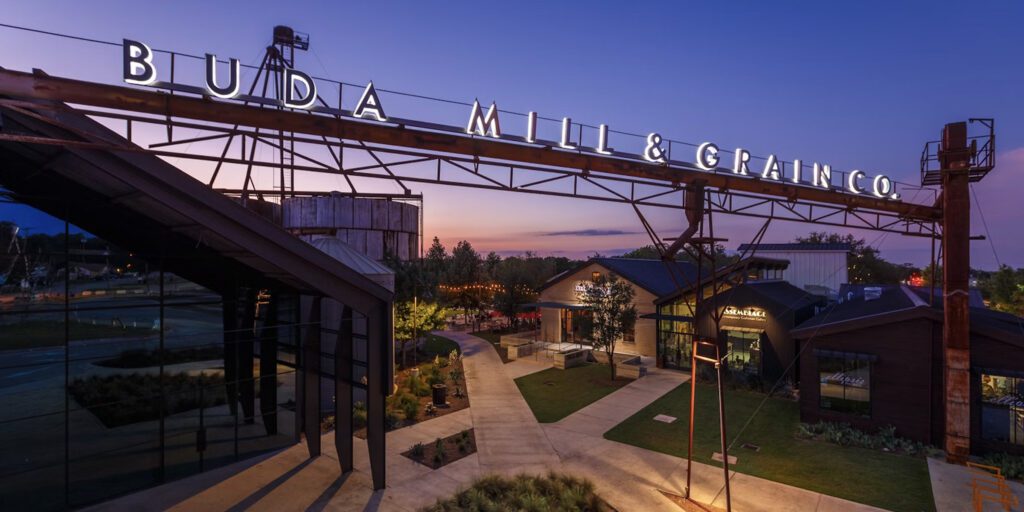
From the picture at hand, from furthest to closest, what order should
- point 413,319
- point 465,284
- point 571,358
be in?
point 465,284 → point 571,358 → point 413,319

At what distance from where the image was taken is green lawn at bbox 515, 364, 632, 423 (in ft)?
77.2

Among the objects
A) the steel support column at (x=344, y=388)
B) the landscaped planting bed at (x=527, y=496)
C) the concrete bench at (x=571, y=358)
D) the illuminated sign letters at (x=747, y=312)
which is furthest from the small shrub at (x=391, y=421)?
the illuminated sign letters at (x=747, y=312)

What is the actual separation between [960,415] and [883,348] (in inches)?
126

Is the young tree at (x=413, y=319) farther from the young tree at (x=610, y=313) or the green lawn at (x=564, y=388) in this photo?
the young tree at (x=610, y=313)

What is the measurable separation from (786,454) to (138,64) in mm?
22644

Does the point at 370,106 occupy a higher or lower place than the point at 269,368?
higher

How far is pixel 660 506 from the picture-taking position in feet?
45.8

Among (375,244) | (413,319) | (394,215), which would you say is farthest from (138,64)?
(413,319)

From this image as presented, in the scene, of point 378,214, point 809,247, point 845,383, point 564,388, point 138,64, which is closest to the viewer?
point 138,64

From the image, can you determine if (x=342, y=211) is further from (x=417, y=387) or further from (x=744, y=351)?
(x=744, y=351)

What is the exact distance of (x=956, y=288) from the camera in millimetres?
17922

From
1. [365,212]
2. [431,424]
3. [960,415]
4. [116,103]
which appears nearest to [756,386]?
[960,415]

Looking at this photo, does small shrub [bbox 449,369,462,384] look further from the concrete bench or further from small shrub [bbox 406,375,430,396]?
the concrete bench

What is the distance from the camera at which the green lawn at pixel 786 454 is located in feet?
48.4
